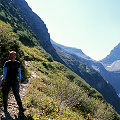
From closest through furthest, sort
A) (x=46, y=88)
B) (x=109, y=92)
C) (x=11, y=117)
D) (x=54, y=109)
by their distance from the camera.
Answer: (x=11, y=117)
(x=54, y=109)
(x=46, y=88)
(x=109, y=92)

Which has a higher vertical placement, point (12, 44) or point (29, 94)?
point (12, 44)

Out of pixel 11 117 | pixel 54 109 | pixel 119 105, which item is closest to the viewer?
pixel 11 117

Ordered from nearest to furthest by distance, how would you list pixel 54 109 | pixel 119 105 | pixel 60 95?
pixel 54 109 < pixel 60 95 < pixel 119 105

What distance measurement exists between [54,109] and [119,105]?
112977 mm

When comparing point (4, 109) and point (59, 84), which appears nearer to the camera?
point (4, 109)

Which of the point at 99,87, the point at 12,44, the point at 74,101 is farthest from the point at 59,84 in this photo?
the point at 99,87

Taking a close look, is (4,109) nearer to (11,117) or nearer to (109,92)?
(11,117)

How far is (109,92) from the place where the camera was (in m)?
112

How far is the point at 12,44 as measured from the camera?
7.40 meters

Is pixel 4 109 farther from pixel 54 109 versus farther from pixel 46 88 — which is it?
pixel 46 88

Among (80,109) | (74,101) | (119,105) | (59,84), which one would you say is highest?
(59,84)

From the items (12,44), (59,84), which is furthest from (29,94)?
(12,44)

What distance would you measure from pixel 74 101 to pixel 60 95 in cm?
117

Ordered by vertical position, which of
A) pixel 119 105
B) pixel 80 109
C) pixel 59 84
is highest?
pixel 59 84
